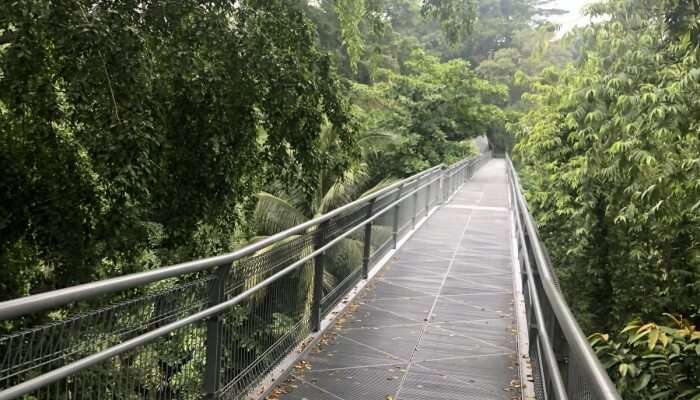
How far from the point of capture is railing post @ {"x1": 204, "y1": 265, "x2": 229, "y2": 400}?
3.58 metres

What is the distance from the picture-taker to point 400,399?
4.45 meters

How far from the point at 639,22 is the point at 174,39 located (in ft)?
13.5

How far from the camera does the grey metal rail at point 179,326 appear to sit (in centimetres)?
221

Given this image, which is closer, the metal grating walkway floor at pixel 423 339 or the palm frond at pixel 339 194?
the metal grating walkway floor at pixel 423 339

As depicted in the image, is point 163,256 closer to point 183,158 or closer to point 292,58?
point 183,158

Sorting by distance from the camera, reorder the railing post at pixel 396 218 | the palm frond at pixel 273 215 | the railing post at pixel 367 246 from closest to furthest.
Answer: the railing post at pixel 367 246 → the railing post at pixel 396 218 → the palm frond at pixel 273 215

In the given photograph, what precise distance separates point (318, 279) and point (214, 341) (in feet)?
6.88

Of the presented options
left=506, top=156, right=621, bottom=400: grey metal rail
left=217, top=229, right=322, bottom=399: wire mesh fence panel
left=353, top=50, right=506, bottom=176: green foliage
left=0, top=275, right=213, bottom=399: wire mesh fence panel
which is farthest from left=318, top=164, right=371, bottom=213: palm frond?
left=0, top=275, right=213, bottom=399: wire mesh fence panel

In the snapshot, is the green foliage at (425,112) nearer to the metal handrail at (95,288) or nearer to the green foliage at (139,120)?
the green foliage at (139,120)

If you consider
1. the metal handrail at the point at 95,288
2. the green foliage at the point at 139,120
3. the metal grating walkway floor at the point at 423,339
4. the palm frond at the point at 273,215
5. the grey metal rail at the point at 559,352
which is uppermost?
the green foliage at the point at 139,120

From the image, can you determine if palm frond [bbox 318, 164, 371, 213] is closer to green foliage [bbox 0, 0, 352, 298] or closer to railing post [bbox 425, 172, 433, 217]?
railing post [bbox 425, 172, 433, 217]

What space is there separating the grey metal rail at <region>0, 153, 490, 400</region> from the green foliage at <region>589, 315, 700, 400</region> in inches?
84.3

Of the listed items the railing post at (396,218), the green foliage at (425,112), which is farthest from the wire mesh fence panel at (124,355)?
the green foliage at (425,112)

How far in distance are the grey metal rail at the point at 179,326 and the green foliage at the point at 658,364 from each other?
214cm
